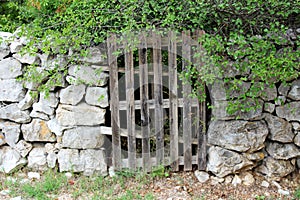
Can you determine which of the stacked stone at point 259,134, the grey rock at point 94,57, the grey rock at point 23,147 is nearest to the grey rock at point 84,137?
the grey rock at point 23,147

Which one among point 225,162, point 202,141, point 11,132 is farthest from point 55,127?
point 225,162

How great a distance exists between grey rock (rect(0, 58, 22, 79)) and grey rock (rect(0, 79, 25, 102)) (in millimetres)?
Result: 55

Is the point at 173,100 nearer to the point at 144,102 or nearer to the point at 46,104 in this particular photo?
the point at 144,102

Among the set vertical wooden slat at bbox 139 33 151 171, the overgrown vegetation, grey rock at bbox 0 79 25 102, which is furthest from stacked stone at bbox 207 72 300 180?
grey rock at bbox 0 79 25 102

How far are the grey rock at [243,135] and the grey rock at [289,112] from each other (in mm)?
198

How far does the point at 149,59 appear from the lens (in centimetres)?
384

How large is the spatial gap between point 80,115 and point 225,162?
1597 mm

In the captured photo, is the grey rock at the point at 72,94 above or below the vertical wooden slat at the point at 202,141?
above

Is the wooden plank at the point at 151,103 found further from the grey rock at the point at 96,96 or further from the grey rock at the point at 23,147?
the grey rock at the point at 23,147

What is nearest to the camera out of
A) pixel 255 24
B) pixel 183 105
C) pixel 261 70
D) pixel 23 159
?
pixel 261 70

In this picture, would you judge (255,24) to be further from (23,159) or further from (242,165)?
(23,159)

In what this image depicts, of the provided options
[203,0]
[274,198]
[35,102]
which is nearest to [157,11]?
[203,0]

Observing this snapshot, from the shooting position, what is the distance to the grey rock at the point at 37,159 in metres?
3.96

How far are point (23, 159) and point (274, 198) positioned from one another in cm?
271
